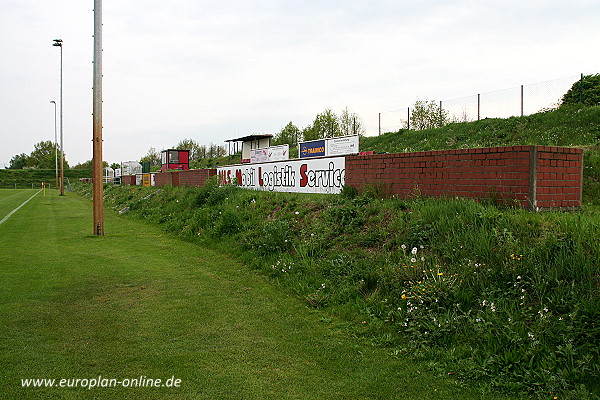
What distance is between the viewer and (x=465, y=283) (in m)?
5.07

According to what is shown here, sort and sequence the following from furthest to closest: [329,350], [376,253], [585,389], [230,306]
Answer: [376,253] < [230,306] < [329,350] < [585,389]

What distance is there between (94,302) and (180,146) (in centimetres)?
8338

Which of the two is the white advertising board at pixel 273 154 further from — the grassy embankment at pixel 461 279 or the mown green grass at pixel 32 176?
the mown green grass at pixel 32 176

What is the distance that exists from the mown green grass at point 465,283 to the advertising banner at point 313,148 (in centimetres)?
1808

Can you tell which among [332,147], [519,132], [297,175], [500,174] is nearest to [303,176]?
[297,175]

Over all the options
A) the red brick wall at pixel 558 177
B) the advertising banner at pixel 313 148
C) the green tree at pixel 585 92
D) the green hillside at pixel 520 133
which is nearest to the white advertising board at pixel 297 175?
the green hillside at pixel 520 133

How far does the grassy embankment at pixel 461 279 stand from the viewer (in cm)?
387

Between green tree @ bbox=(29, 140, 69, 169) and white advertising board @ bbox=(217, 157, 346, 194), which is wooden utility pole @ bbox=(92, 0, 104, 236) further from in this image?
green tree @ bbox=(29, 140, 69, 169)

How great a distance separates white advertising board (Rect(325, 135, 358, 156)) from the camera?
74.9ft

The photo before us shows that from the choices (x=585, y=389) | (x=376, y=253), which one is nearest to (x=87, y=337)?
(x=376, y=253)

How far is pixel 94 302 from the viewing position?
6230mm

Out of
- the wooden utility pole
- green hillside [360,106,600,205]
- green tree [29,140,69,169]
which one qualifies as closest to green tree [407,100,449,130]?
green hillside [360,106,600,205]

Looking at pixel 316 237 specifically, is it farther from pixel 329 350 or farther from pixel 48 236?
pixel 48 236

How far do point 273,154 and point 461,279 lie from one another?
27.1m
